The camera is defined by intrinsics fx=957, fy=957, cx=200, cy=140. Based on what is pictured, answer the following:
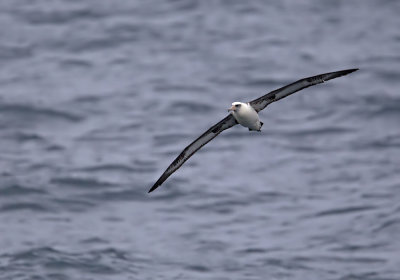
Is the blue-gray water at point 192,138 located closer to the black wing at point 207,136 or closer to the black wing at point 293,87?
the black wing at point 207,136

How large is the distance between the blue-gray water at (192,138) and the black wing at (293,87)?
13.2 m

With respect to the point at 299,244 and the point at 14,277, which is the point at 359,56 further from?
the point at 14,277

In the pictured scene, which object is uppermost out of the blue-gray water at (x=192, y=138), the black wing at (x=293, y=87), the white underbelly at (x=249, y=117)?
the blue-gray water at (x=192, y=138)

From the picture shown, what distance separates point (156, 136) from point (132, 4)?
1345 centimetres

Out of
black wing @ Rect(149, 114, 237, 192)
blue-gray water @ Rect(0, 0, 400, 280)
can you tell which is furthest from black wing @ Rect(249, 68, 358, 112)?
blue-gray water @ Rect(0, 0, 400, 280)

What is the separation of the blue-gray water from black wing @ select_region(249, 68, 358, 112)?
1323cm

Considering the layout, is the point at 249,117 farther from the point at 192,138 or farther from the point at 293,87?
the point at 192,138

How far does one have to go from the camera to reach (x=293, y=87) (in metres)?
18.1

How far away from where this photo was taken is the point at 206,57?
47000 millimetres

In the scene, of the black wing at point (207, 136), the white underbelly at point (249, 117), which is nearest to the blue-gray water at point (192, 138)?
the black wing at point (207, 136)

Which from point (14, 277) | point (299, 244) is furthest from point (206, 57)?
point (14, 277)

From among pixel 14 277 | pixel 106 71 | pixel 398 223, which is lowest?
pixel 14 277

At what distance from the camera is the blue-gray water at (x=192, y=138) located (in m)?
32.3

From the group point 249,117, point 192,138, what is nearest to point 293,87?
point 249,117
